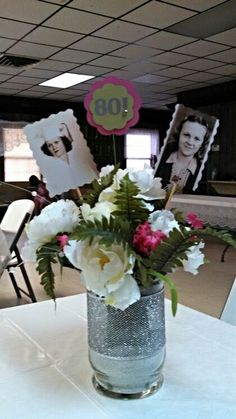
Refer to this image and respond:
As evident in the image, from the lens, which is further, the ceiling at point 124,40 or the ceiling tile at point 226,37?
the ceiling tile at point 226,37

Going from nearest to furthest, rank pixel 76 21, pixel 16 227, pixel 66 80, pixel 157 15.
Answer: pixel 16 227 → pixel 157 15 → pixel 76 21 → pixel 66 80

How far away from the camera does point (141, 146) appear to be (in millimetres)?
10047

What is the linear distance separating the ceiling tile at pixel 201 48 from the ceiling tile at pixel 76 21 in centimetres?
134

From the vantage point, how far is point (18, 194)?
333 inches

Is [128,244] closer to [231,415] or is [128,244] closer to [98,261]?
[98,261]

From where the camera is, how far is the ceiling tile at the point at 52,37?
4273mm

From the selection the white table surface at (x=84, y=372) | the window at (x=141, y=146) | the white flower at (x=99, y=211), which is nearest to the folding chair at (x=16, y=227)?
the white table surface at (x=84, y=372)

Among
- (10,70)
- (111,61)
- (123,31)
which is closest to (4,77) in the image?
(10,70)

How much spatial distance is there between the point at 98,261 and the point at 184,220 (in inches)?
9.3

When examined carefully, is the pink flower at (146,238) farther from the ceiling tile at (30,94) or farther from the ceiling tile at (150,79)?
the ceiling tile at (30,94)

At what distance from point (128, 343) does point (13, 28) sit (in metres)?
4.14

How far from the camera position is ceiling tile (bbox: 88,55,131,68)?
17.6 ft

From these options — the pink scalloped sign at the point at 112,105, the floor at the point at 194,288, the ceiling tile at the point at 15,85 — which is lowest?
the floor at the point at 194,288

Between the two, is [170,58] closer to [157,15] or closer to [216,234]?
[157,15]
